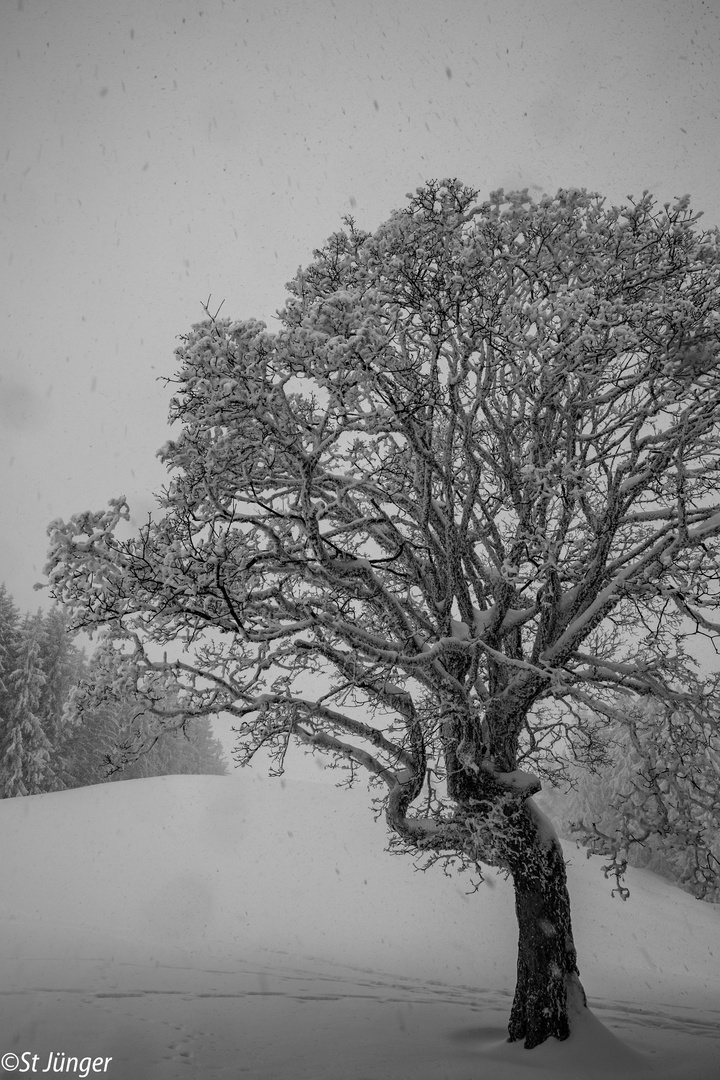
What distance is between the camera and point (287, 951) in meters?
16.3

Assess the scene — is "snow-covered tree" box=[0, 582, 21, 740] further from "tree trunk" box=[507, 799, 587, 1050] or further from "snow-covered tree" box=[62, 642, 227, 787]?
"tree trunk" box=[507, 799, 587, 1050]

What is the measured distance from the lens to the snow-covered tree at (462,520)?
5.61 m

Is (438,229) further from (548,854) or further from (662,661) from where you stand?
(548,854)

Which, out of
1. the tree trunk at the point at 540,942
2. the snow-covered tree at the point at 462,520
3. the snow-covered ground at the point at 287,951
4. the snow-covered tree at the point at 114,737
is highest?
the snow-covered tree at the point at 462,520

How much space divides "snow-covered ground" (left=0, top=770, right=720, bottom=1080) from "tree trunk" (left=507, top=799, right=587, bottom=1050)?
0.81 feet

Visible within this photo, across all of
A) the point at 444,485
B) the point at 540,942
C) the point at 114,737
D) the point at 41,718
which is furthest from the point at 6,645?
the point at 540,942

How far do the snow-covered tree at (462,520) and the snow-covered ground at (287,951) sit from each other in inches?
75.8

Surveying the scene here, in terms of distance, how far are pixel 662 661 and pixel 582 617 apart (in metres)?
1.06

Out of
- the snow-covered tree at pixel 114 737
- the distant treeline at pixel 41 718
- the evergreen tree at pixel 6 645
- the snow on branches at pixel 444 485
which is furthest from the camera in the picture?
the evergreen tree at pixel 6 645

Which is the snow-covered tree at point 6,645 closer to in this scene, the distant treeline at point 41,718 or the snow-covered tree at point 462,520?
the distant treeline at point 41,718

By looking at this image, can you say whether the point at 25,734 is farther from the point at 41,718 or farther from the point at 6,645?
the point at 6,645

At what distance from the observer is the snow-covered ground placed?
6145 mm

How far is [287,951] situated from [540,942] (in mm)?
12504

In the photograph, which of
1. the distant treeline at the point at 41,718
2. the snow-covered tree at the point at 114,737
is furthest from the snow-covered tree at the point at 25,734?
the snow-covered tree at the point at 114,737
